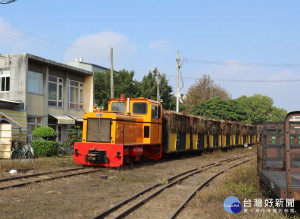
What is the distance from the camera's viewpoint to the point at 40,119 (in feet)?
74.4

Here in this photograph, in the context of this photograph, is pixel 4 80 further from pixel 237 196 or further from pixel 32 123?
Answer: pixel 237 196

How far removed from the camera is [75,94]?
1051 inches

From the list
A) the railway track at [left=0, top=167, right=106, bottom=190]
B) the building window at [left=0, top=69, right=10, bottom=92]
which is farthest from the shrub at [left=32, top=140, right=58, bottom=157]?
the railway track at [left=0, top=167, right=106, bottom=190]

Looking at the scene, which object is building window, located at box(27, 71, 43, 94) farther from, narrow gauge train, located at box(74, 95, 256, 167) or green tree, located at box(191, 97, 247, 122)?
green tree, located at box(191, 97, 247, 122)

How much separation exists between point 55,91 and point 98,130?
41.3 ft

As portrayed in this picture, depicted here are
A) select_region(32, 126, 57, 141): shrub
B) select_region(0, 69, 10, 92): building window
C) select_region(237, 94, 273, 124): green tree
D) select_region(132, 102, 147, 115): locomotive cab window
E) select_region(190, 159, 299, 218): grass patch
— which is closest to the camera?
select_region(190, 159, 299, 218): grass patch

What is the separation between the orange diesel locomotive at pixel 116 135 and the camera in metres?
12.6

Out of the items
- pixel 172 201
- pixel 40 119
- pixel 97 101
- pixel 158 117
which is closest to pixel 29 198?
pixel 172 201

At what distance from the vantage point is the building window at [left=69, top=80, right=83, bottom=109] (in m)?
26.1

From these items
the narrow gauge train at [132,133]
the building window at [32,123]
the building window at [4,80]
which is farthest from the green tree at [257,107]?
the building window at [4,80]

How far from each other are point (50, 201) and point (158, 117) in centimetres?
914

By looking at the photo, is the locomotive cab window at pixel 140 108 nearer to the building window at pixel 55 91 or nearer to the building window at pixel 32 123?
the building window at pixel 32 123

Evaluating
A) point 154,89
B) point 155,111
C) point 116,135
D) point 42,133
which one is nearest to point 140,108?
point 155,111

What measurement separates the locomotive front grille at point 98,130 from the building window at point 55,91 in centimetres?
1156
